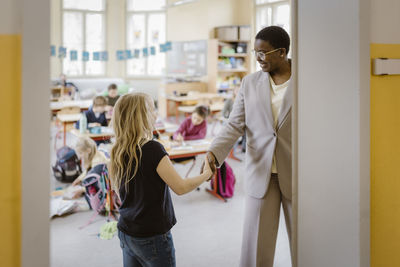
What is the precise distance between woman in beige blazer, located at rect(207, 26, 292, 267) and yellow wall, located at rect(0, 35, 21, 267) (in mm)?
1366

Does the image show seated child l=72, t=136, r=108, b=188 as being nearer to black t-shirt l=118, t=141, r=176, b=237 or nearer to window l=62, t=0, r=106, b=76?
black t-shirt l=118, t=141, r=176, b=237

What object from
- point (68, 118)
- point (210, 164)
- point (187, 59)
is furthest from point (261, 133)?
point (187, 59)

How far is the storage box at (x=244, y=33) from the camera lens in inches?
451

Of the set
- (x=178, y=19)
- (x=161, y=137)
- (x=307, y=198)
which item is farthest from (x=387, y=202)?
(x=178, y=19)

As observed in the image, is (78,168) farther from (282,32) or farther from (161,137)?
(282,32)

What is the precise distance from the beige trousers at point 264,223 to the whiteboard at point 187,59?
9.67m

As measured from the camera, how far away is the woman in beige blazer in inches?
84.5

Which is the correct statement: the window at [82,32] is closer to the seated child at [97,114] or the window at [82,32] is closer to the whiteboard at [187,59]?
the whiteboard at [187,59]

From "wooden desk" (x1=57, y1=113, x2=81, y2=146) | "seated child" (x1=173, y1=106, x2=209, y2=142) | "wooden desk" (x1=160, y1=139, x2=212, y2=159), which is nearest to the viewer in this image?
"wooden desk" (x1=160, y1=139, x2=212, y2=159)

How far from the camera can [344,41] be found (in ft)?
5.12

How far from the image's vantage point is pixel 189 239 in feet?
12.1

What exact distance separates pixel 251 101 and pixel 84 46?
11.1 metres

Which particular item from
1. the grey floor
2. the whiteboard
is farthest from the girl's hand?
the whiteboard

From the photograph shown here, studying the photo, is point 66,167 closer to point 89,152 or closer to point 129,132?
point 89,152
